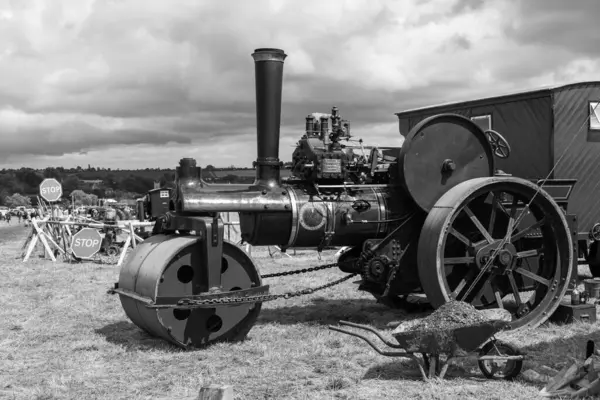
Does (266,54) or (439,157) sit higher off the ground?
(266,54)

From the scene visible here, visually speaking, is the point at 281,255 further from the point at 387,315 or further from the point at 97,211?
the point at 97,211

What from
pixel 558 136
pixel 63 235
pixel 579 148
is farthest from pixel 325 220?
pixel 63 235

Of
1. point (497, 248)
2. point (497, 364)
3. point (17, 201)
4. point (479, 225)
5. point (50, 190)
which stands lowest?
point (17, 201)

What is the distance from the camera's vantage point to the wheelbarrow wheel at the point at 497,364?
213 inches

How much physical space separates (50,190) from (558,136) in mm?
13866

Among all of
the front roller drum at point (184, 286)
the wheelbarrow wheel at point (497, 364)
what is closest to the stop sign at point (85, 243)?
the front roller drum at point (184, 286)

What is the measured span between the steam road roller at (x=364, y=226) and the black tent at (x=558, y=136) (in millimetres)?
721

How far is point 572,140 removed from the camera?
8438mm

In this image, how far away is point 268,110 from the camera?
23.4 ft

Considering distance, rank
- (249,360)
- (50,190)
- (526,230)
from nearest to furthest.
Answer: (249,360)
(526,230)
(50,190)

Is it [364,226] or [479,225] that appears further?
[364,226]

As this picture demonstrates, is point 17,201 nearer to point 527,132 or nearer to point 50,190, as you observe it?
point 50,190

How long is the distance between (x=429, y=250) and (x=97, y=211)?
2219cm

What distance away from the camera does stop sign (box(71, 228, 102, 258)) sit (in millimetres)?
15836
